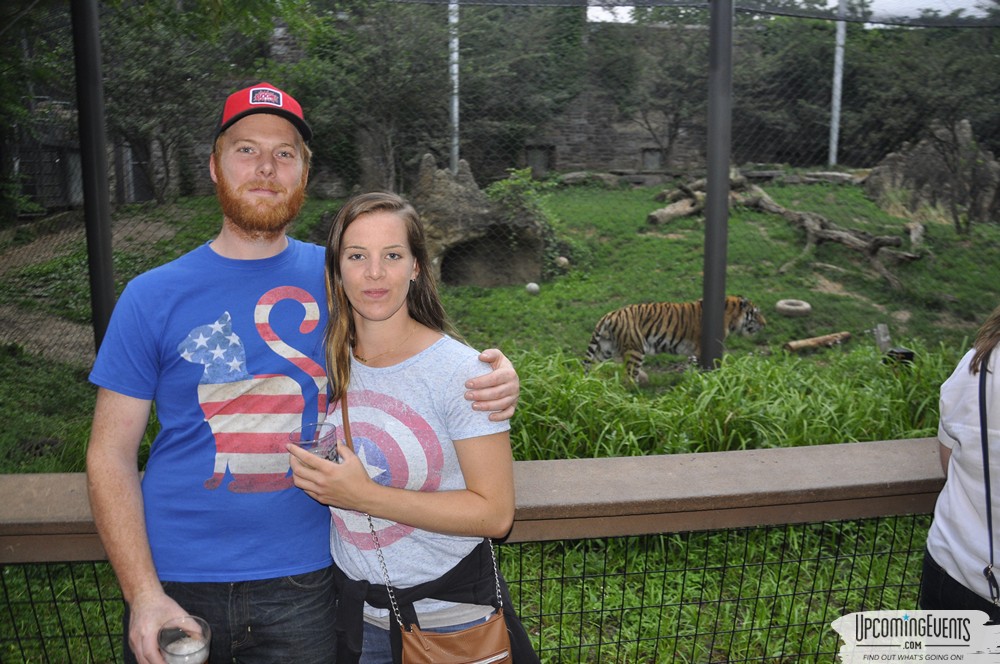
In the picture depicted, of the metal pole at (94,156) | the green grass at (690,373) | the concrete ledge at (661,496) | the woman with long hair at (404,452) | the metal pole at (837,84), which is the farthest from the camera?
the metal pole at (837,84)

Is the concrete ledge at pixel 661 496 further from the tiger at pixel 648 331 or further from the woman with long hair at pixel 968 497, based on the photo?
the tiger at pixel 648 331

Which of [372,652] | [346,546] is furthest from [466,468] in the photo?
[372,652]

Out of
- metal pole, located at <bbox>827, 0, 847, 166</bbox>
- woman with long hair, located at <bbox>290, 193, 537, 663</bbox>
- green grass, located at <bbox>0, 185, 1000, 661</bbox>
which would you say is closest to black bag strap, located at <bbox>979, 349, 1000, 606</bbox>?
green grass, located at <bbox>0, 185, 1000, 661</bbox>

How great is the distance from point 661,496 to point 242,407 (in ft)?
3.79

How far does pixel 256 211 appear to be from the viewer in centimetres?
183

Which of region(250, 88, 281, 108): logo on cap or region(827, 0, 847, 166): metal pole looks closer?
region(250, 88, 281, 108): logo on cap

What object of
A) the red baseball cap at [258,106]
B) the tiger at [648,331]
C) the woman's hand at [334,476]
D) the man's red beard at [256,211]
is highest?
the red baseball cap at [258,106]

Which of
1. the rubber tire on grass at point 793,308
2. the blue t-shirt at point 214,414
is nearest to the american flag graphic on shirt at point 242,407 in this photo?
the blue t-shirt at point 214,414

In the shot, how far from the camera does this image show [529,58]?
5430 mm

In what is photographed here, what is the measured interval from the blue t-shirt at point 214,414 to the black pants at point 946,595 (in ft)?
4.92

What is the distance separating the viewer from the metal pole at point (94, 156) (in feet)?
12.6

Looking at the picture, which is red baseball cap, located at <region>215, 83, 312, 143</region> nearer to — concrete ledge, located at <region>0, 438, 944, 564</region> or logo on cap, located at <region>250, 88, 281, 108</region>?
logo on cap, located at <region>250, 88, 281, 108</region>

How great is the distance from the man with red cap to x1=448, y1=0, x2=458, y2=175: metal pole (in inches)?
142

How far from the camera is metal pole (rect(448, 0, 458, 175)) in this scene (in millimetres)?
5191
